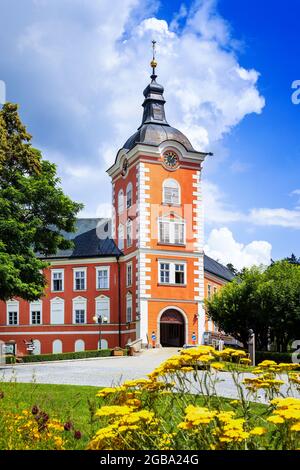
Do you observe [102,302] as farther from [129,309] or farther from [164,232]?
[164,232]

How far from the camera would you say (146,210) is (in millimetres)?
41750

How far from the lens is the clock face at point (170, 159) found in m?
43.0

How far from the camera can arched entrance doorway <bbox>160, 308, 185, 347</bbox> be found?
1634 inches

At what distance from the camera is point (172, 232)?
42.6m

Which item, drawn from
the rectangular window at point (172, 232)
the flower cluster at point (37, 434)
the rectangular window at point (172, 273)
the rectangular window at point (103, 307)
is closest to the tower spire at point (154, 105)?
the rectangular window at point (172, 232)

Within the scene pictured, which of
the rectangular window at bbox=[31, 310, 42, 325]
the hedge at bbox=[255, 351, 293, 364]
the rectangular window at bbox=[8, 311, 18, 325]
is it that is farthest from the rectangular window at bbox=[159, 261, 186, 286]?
the rectangular window at bbox=[8, 311, 18, 325]

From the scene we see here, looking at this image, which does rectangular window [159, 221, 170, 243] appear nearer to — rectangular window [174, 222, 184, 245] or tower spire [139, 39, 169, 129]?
rectangular window [174, 222, 184, 245]

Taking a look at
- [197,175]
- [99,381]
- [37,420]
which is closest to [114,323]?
[197,175]

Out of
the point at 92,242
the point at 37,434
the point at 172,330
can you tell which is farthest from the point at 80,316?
the point at 37,434

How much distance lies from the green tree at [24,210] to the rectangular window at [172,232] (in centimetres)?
1346

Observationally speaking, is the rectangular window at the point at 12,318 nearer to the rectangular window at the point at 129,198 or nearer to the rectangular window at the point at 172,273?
the rectangular window at the point at 129,198

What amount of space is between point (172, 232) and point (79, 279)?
8912 millimetres

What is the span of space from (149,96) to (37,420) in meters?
41.3
